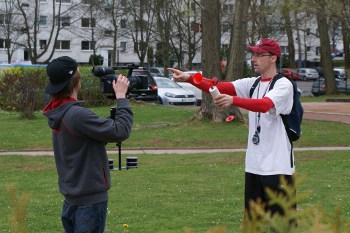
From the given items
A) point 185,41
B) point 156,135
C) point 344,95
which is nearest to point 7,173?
point 156,135

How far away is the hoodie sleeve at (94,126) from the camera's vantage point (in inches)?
188

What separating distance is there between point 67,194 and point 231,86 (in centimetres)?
198

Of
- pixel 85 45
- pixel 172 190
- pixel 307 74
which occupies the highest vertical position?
pixel 85 45

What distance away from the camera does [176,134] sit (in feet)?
Answer: 64.1

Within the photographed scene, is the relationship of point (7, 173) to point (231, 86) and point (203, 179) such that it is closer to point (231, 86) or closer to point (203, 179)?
point (203, 179)

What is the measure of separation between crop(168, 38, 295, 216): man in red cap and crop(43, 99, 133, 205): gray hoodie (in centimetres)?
103

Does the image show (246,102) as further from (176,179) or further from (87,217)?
(176,179)

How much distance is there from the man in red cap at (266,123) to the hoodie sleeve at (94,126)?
97cm

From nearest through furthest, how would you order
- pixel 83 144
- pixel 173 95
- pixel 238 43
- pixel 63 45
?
pixel 83 144
pixel 238 43
pixel 173 95
pixel 63 45

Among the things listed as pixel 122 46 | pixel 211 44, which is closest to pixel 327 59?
pixel 211 44

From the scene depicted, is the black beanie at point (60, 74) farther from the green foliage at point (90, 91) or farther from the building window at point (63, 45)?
the building window at point (63, 45)

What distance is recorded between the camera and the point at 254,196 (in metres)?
6.12

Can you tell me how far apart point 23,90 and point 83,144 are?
69.7 feet

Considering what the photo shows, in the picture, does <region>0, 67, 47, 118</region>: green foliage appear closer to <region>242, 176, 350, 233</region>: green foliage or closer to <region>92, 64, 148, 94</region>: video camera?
<region>92, 64, 148, 94</region>: video camera
